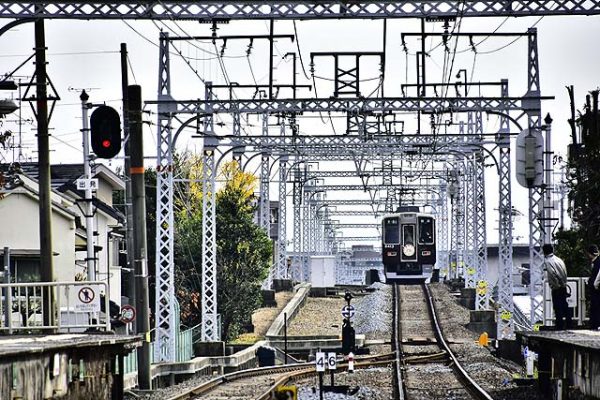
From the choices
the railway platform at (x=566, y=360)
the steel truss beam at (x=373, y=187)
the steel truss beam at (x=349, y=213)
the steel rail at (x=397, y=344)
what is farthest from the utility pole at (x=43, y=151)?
the steel truss beam at (x=349, y=213)

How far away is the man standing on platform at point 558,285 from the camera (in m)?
20.8

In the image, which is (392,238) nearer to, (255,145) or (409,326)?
(409,326)

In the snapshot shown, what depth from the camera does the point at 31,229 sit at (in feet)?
128

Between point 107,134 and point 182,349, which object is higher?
point 107,134

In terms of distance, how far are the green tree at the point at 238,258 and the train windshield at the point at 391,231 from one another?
1185cm

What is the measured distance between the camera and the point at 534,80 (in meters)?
31.7

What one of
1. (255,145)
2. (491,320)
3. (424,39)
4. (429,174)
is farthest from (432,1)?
(429,174)

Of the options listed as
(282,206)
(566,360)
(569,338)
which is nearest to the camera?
(569,338)

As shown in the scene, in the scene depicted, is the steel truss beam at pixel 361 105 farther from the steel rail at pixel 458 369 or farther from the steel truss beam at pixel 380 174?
the steel truss beam at pixel 380 174

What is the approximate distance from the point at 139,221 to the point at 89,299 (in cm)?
432

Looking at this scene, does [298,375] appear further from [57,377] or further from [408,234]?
[408,234]

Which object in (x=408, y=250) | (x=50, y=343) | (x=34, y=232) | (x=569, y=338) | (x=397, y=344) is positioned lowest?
(x=397, y=344)

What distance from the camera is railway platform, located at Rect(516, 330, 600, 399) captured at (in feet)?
51.0

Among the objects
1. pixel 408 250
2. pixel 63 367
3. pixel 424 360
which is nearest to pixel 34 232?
pixel 424 360
